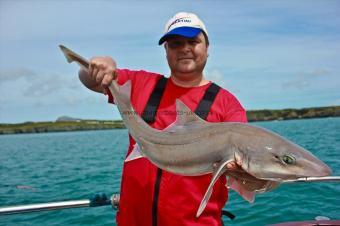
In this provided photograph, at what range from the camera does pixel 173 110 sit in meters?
3.93

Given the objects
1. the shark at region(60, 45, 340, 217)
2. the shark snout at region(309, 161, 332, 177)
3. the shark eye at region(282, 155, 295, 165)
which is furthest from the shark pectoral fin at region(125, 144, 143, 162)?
the shark snout at region(309, 161, 332, 177)

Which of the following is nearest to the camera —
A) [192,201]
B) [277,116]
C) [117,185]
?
[192,201]

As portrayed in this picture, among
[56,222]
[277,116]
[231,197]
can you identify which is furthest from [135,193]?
[277,116]

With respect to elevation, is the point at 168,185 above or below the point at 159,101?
below

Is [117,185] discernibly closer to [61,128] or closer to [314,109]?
[61,128]

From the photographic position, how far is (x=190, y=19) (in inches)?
153

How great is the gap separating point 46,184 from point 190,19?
1618cm

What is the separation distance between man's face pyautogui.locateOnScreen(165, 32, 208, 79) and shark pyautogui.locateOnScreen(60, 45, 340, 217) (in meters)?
0.49

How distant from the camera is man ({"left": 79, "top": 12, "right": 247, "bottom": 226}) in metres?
3.64

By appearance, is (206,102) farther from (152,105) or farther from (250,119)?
(250,119)

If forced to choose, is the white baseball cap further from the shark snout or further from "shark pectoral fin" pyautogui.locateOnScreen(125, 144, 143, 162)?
the shark snout

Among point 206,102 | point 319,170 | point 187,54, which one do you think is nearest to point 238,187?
point 319,170

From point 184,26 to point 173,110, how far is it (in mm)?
821

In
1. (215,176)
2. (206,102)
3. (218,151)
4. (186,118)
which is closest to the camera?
(215,176)
